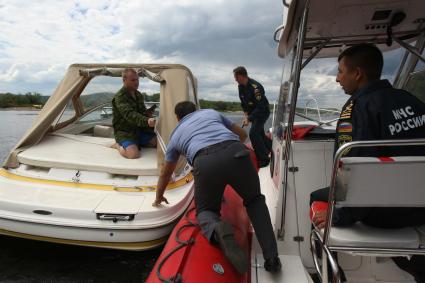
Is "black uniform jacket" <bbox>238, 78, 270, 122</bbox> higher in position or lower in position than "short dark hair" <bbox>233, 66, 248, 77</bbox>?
lower

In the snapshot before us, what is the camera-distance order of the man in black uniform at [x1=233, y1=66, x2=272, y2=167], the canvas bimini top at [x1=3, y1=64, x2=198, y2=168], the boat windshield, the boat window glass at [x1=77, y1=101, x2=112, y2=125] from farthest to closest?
the man in black uniform at [x1=233, y1=66, x2=272, y2=167] → the boat window glass at [x1=77, y1=101, x2=112, y2=125] → the canvas bimini top at [x1=3, y1=64, x2=198, y2=168] → the boat windshield

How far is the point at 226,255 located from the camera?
2.11 m

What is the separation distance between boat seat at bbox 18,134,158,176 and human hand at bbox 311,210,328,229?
2.38 metres

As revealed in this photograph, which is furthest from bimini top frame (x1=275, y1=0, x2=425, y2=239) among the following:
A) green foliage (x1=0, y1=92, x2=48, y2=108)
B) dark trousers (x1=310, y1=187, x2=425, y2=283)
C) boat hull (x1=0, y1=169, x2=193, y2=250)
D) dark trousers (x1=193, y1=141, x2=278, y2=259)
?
green foliage (x1=0, y1=92, x2=48, y2=108)

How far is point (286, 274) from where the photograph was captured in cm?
218

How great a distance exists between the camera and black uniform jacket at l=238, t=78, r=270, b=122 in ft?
19.3

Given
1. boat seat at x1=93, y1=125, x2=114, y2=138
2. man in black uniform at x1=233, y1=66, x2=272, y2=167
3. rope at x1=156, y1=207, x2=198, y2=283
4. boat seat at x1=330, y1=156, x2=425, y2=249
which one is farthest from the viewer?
man in black uniform at x1=233, y1=66, x2=272, y2=167

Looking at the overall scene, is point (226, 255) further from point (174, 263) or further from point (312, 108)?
point (312, 108)

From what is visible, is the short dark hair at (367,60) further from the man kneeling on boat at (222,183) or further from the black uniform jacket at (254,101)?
the black uniform jacket at (254,101)

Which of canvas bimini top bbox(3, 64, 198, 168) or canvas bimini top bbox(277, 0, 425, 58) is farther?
canvas bimini top bbox(3, 64, 198, 168)

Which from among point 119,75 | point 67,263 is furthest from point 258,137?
point 67,263

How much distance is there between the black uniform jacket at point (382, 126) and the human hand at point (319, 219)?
0.11 metres

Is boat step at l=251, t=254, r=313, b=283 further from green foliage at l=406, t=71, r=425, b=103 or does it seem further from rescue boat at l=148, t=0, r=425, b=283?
green foliage at l=406, t=71, r=425, b=103

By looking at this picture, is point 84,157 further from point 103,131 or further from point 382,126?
point 382,126
